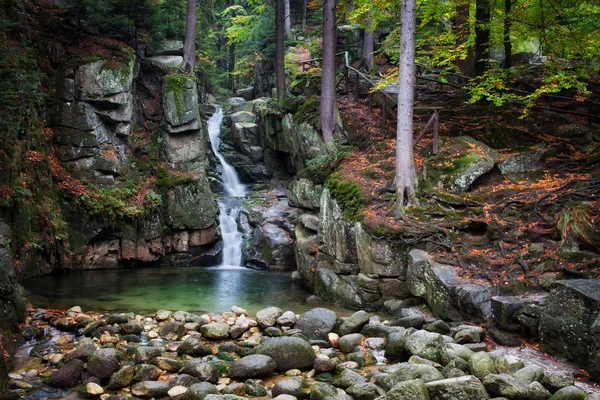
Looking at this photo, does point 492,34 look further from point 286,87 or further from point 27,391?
point 27,391

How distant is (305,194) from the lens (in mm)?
14406

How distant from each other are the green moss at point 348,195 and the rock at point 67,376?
6661mm

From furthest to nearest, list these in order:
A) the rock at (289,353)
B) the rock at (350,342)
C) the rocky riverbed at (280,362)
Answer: the rock at (350,342) → the rock at (289,353) → the rocky riverbed at (280,362)

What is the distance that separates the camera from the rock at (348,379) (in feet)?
20.6

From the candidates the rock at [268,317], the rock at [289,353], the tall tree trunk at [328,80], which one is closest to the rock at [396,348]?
the rock at [289,353]

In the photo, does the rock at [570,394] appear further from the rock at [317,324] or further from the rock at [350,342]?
the rock at [317,324]

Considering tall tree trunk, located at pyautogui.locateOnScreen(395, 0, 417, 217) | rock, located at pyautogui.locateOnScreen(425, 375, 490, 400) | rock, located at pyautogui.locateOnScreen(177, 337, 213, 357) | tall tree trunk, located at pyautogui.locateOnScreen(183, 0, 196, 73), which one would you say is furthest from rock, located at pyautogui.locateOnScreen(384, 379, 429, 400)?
tall tree trunk, located at pyautogui.locateOnScreen(183, 0, 196, 73)

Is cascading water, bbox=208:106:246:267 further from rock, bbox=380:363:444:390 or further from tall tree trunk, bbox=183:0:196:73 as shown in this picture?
rock, bbox=380:363:444:390

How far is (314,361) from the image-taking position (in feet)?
23.0

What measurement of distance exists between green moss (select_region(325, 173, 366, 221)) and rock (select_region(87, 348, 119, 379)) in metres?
6.17

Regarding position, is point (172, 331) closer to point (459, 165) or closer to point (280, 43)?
point (459, 165)

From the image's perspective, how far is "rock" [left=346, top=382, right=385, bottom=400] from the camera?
5719mm

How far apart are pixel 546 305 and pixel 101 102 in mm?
15060

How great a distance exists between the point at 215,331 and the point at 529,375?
5282mm
